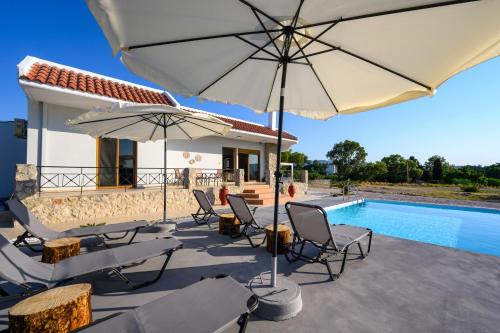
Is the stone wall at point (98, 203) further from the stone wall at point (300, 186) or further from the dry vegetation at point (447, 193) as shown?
the dry vegetation at point (447, 193)

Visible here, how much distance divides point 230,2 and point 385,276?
15.0 feet

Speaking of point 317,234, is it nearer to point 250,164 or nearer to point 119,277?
point 119,277

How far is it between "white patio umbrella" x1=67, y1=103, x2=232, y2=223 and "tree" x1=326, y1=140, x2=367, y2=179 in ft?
127

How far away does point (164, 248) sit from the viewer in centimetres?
367

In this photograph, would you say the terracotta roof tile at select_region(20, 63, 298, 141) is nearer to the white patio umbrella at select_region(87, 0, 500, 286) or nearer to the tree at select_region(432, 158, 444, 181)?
the white patio umbrella at select_region(87, 0, 500, 286)

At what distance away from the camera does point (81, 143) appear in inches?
382

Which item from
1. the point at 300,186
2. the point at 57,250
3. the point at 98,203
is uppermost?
the point at 300,186

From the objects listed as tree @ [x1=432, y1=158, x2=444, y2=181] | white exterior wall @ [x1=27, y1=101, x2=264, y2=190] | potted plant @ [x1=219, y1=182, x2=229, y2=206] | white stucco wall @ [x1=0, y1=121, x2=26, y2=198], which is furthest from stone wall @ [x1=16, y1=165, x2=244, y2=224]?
tree @ [x1=432, y1=158, x2=444, y2=181]

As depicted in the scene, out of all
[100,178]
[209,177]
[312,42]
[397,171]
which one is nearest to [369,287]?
[312,42]

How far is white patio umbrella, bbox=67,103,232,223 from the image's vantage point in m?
4.74

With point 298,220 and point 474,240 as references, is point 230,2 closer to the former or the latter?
point 298,220

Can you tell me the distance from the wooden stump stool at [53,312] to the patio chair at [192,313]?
477 millimetres

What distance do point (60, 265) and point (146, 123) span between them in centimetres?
419

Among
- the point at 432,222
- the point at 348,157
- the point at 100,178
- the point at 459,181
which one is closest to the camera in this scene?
the point at 100,178
